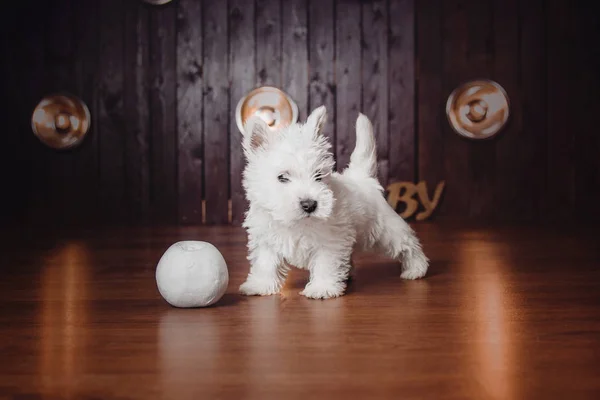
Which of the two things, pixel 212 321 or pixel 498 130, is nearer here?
pixel 212 321

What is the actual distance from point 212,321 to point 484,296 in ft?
3.01

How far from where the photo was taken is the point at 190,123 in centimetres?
559

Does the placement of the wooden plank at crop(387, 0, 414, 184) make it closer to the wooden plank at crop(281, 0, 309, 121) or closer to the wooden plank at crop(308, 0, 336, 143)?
the wooden plank at crop(308, 0, 336, 143)

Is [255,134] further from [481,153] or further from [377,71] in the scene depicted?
[481,153]

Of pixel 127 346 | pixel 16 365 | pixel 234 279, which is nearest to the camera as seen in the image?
pixel 16 365

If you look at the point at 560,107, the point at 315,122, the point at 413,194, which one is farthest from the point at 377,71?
the point at 315,122

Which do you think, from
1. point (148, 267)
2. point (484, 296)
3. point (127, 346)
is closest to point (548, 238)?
point (484, 296)

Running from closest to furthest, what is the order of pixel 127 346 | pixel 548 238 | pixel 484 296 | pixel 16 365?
pixel 16 365 < pixel 127 346 < pixel 484 296 < pixel 548 238

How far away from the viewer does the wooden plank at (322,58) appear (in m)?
5.54

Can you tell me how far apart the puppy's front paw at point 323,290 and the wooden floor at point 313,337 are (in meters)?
0.03

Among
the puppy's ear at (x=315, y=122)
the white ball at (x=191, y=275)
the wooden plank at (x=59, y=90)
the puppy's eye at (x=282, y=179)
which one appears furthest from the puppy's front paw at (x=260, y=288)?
the wooden plank at (x=59, y=90)

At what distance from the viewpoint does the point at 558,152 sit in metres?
5.51

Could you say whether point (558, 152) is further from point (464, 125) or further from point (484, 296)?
point (484, 296)

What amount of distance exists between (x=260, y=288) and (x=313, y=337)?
0.61m
